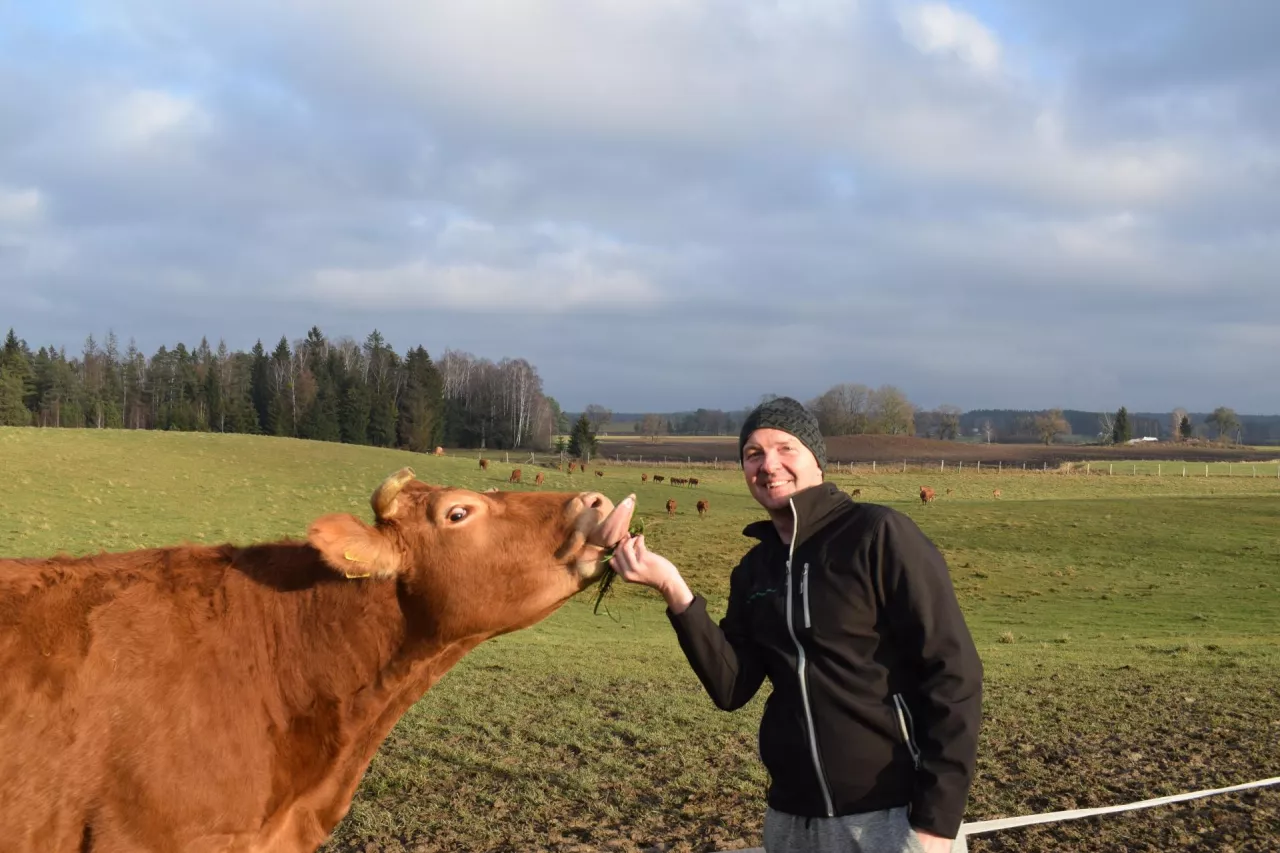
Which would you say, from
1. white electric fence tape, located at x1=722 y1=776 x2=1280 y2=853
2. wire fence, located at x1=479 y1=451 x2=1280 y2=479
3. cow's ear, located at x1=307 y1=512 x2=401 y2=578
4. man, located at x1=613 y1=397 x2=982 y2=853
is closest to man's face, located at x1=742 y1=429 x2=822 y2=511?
man, located at x1=613 y1=397 x2=982 y2=853

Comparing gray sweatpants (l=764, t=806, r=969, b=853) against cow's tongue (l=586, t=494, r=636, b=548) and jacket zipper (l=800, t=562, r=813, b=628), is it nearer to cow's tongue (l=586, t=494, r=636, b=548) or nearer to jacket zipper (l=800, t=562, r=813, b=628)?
jacket zipper (l=800, t=562, r=813, b=628)

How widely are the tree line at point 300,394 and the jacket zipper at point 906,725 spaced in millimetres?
79846

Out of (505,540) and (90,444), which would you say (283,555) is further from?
(90,444)

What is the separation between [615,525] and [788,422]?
0.76m

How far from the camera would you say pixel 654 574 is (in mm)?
3062

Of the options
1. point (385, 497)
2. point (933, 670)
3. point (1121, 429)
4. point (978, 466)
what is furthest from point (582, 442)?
point (1121, 429)

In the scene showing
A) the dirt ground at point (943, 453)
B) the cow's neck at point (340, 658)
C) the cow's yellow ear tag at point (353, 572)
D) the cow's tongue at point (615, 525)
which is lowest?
the dirt ground at point (943, 453)

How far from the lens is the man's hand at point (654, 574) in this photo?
3049 millimetres

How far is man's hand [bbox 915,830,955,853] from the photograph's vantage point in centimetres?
261

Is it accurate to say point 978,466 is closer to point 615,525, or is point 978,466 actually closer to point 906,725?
point 615,525

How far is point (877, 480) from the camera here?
183ft

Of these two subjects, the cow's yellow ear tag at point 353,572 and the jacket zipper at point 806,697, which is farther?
the cow's yellow ear tag at point 353,572

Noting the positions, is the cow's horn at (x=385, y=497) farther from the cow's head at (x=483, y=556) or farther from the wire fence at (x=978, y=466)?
the wire fence at (x=978, y=466)

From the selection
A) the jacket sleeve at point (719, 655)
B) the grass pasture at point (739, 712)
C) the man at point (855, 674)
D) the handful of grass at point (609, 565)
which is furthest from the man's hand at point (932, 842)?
the grass pasture at point (739, 712)
